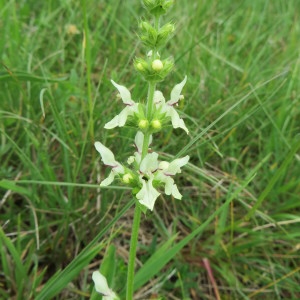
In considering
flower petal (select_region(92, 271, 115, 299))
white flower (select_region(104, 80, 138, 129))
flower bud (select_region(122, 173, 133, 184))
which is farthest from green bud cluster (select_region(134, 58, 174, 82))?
flower petal (select_region(92, 271, 115, 299))

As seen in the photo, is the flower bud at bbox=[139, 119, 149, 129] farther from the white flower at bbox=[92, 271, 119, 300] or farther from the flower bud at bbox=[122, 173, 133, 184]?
the white flower at bbox=[92, 271, 119, 300]

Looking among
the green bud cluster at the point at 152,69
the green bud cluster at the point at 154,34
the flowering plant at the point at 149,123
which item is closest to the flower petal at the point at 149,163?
the flowering plant at the point at 149,123

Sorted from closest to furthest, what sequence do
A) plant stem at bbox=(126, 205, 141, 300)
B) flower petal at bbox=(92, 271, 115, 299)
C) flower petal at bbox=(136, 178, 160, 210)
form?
flower petal at bbox=(136, 178, 160, 210), plant stem at bbox=(126, 205, 141, 300), flower petal at bbox=(92, 271, 115, 299)

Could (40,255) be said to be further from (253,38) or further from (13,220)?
(253,38)

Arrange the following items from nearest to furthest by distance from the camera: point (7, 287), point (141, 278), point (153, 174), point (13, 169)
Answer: point (153, 174)
point (141, 278)
point (7, 287)
point (13, 169)

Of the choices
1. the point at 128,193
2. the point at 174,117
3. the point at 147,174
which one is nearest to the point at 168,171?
the point at 147,174

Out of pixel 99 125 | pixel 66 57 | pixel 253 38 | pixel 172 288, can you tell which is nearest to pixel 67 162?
pixel 99 125
